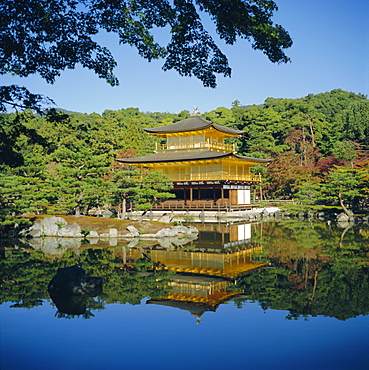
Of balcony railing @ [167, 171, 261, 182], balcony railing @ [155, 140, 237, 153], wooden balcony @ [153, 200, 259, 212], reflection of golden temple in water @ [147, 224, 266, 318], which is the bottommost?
reflection of golden temple in water @ [147, 224, 266, 318]

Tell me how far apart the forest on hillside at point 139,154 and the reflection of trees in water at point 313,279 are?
601 cm

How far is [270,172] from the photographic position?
4431 cm

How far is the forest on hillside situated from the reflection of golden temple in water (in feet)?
15.5

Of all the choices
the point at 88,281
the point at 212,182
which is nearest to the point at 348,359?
the point at 88,281

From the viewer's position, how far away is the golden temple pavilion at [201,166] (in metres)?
36.4

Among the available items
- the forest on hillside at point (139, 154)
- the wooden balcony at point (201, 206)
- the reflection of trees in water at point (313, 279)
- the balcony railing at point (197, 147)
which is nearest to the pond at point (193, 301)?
the reflection of trees in water at point (313, 279)

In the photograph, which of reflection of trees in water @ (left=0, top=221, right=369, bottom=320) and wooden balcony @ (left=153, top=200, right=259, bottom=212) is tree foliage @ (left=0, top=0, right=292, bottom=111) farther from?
wooden balcony @ (left=153, top=200, right=259, bottom=212)

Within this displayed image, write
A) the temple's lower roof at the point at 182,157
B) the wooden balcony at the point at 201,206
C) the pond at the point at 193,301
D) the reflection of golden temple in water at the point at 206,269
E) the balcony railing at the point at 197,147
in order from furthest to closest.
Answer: the balcony railing at the point at 197,147
the temple's lower roof at the point at 182,157
the wooden balcony at the point at 201,206
the reflection of golden temple in water at the point at 206,269
the pond at the point at 193,301

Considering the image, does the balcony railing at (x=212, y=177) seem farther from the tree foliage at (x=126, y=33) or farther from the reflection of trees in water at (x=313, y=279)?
the tree foliage at (x=126, y=33)

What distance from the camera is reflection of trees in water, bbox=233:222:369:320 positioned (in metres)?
8.87

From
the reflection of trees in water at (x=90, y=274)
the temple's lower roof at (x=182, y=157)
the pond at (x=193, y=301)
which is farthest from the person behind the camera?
the temple's lower roof at (x=182, y=157)

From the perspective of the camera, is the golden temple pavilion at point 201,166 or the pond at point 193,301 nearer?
the pond at point 193,301

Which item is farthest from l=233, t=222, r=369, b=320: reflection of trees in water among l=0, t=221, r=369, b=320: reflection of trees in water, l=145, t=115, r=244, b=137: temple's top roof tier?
l=145, t=115, r=244, b=137: temple's top roof tier

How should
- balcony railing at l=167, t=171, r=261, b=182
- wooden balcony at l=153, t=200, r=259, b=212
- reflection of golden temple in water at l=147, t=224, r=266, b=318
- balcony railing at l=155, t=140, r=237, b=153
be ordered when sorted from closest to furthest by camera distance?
reflection of golden temple in water at l=147, t=224, r=266, b=318
wooden balcony at l=153, t=200, r=259, b=212
balcony railing at l=167, t=171, r=261, b=182
balcony railing at l=155, t=140, r=237, b=153
